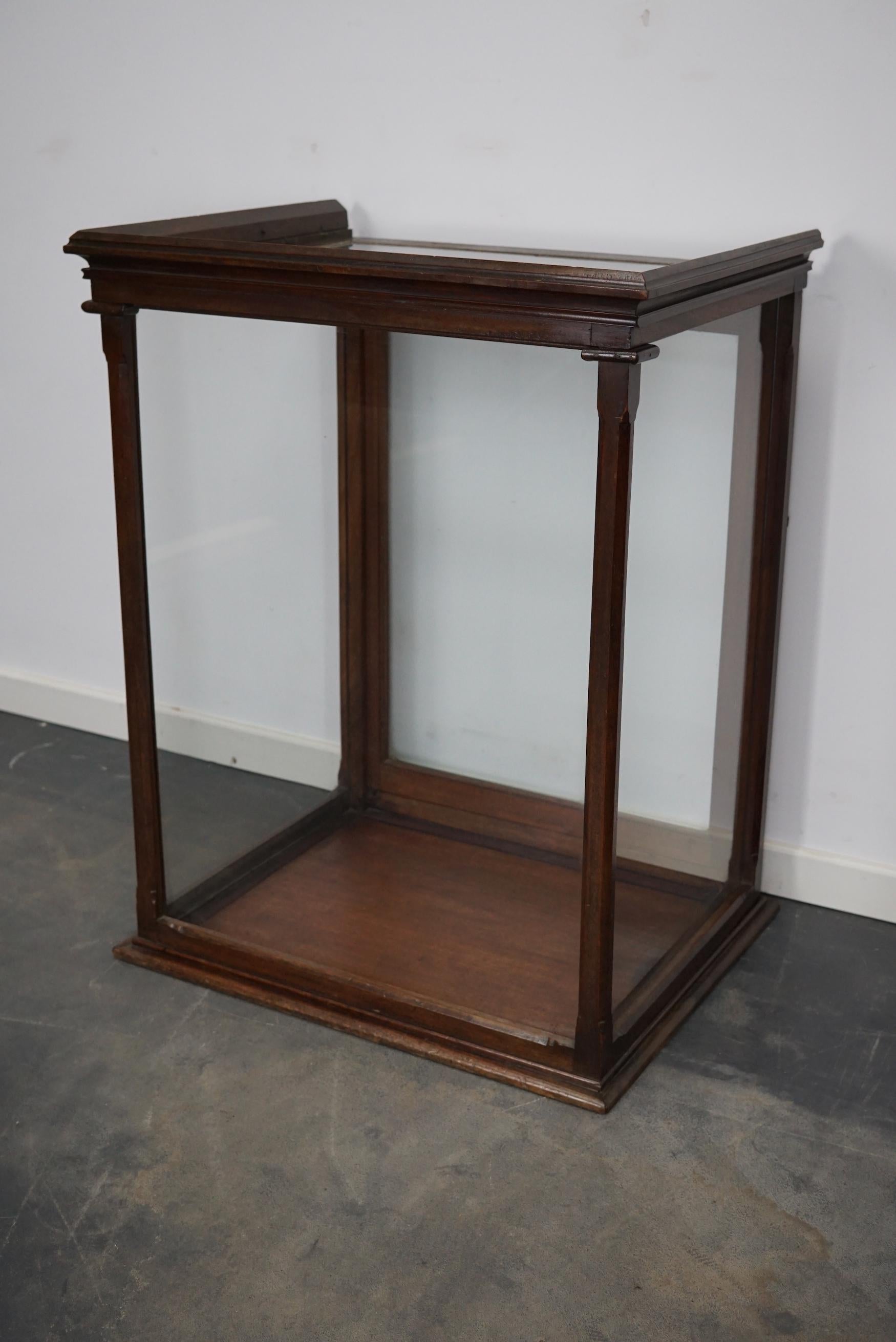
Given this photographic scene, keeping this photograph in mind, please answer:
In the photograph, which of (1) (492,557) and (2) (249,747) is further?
(2) (249,747)

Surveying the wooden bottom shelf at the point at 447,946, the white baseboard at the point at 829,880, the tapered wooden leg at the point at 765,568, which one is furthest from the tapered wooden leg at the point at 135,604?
the white baseboard at the point at 829,880

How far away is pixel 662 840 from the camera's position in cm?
202

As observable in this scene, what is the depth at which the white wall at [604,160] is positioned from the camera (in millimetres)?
2082

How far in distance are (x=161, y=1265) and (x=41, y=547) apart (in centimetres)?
190

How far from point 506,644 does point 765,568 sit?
1.50ft

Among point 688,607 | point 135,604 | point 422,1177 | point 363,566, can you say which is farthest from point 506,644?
point 422,1177

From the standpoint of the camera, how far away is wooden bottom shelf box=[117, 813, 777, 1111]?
1949 mm

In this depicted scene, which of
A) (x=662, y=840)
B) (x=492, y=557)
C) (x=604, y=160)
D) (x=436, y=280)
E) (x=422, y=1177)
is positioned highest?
(x=604, y=160)

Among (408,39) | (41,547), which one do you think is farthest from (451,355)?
(41,547)

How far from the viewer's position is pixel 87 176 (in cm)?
277

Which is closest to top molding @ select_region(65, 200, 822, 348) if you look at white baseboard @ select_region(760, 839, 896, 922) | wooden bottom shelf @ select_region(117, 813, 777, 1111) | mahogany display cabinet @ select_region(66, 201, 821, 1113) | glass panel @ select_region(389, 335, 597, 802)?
mahogany display cabinet @ select_region(66, 201, 821, 1113)

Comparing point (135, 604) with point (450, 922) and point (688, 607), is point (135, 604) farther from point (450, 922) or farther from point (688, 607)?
point (688, 607)

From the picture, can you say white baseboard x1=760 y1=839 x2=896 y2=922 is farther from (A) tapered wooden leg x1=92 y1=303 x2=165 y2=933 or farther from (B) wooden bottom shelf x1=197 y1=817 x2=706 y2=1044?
(A) tapered wooden leg x1=92 y1=303 x2=165 y2=933

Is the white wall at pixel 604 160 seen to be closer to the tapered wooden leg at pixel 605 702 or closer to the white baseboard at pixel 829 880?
the white baseboard at pixel 829 880
